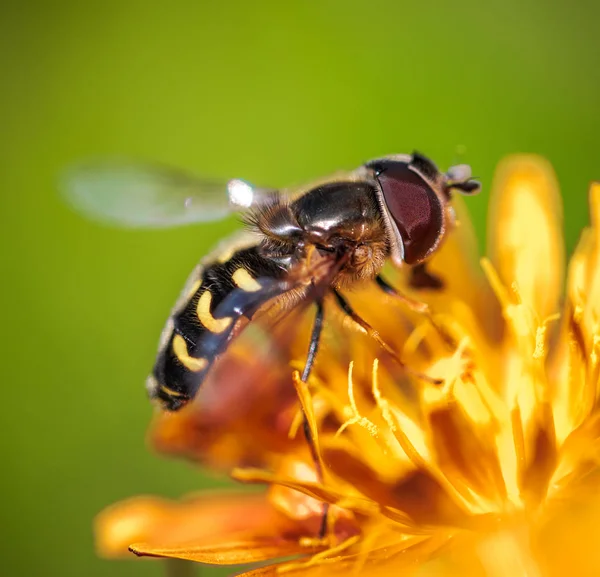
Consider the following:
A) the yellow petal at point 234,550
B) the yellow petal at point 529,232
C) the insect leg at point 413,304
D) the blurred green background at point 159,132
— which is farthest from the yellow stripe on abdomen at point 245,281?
the blurred green background at point 159,132

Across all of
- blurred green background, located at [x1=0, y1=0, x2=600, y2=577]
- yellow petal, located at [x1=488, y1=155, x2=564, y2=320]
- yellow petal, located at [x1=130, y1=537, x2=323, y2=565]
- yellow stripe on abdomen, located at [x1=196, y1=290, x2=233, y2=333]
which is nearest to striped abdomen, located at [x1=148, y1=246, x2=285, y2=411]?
yellow stripe on abdomen, located at [x1=196, y1=290, x2=233, y2=333]

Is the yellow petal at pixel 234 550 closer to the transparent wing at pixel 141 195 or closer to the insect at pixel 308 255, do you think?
the insect at pixel 308 255

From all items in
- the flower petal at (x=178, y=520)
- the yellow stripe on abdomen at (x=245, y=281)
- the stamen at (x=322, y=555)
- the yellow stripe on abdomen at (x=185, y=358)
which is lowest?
the stamen at (x=322, y=555)

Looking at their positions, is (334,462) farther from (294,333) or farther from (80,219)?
(80,219)

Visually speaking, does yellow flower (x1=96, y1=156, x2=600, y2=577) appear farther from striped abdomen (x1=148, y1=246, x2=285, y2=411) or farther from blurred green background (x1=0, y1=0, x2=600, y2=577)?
blurred green background (x1=0, y1=0, x2=600, y2=577)

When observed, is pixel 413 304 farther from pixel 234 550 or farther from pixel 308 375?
pixel 234 550

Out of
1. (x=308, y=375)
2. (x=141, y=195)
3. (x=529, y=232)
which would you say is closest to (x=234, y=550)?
(x=308, y=375)
